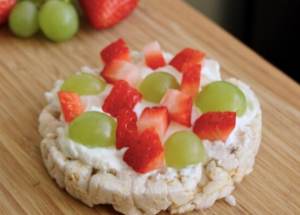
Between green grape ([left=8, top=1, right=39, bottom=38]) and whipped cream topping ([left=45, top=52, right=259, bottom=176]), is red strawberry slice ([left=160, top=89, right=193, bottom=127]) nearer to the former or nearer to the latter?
whipped cream topping ([left=45, top=52, right=259, bottom=176])

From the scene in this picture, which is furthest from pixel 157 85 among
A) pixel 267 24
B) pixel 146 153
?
pixel 267 24

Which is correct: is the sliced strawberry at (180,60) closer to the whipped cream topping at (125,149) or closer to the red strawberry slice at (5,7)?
the whipped cream topping at (125,149)

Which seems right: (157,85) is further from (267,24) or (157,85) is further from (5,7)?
(267,24)

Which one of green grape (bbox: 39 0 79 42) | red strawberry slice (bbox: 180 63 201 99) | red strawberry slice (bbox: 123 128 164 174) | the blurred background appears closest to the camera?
red strawberry slice (bbox: 123 128 164 174)

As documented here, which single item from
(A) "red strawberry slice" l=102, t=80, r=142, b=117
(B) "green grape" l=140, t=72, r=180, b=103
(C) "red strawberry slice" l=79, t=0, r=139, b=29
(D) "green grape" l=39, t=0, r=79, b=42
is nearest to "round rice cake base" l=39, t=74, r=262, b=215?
(A) "red strawberry slice" l=102, t=80, r=142, b=117

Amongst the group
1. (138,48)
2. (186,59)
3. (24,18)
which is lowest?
(138,48)

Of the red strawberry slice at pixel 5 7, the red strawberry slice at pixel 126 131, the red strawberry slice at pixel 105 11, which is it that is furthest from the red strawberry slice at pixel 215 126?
the red strawberry slice at pixel 5 7

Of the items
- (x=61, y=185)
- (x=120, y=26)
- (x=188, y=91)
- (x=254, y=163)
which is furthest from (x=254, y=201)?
(x=120, y=26)
